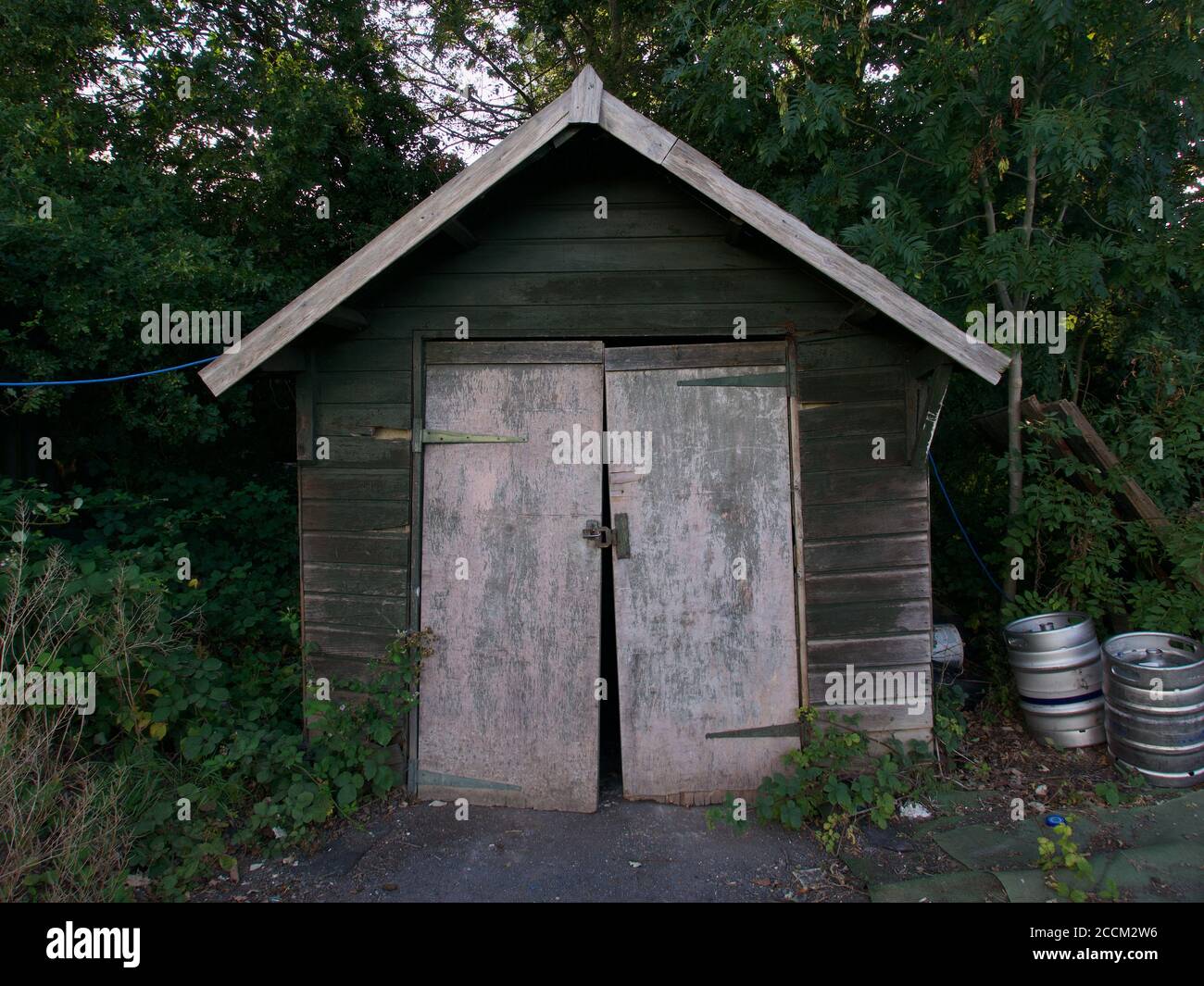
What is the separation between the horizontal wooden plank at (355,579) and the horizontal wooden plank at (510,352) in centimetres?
123

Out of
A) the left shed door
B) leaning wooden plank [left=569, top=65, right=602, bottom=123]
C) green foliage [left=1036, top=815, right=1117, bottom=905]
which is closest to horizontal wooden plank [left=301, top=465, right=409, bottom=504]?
the left shed door

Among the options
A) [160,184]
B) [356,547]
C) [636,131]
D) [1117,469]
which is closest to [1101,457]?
[1117,469]

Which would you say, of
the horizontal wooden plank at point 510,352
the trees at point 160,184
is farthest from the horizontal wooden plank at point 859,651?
the trees at point 160,184

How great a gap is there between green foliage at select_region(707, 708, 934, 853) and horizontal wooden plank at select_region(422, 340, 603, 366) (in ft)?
7.76

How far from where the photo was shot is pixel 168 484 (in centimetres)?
655

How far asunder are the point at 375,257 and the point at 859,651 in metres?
3.35

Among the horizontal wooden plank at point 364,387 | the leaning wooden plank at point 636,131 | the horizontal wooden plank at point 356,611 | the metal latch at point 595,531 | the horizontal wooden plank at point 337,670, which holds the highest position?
the leaning wooden plank at point 636,131

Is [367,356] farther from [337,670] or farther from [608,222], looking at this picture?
[337,670]

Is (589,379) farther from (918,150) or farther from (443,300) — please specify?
(918,150)

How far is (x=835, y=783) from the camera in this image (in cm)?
405

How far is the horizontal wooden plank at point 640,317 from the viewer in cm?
423

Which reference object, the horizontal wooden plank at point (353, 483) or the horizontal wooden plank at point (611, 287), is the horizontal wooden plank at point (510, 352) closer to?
the horizontal wooden plank at point (611, 287)

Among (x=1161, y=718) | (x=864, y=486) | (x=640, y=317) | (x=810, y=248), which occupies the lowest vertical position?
(x=1161, y=718)
